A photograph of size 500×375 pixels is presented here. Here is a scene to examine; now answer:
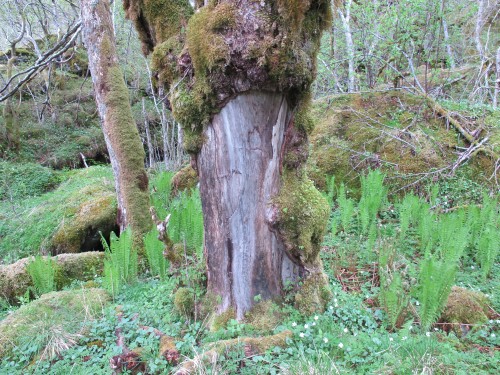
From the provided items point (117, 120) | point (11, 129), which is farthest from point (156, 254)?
point (11, 129)

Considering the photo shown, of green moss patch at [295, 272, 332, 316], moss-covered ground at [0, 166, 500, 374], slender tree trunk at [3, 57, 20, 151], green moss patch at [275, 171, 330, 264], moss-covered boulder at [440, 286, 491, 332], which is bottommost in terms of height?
moss-covered boulder at [440, 286, 491, 332]

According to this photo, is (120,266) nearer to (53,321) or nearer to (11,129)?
(53,321)

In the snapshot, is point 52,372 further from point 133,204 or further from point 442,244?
point 442,244

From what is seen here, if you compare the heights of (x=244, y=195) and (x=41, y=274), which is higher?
(x=244, y=195)

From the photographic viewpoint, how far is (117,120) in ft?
14.9

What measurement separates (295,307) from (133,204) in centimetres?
278

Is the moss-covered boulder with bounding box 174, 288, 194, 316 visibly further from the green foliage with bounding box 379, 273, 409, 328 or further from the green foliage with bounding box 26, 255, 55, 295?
the green foliage with bounding box 26, 255, 55, 295

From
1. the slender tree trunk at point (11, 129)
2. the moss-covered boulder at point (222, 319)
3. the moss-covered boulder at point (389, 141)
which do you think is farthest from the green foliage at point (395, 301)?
the slender tree trunk at point (11, 129)

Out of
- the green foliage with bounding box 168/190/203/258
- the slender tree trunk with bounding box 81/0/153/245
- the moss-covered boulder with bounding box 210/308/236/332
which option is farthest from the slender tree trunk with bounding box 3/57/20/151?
the moss-covered boulder with bounding box 210/308/236/332

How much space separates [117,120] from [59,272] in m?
1.93

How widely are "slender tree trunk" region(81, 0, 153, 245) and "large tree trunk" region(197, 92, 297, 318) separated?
7.45ft

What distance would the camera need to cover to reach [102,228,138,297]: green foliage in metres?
3.24

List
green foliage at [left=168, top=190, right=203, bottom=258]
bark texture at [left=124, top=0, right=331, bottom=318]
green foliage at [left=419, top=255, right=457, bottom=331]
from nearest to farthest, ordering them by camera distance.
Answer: bark texture at [left=124, top=0, right=331, bottom=318]
green foliage at [left=419, top=255, right=457, bottom=331]
green foliage at [left=168, top=190, right=203, bottom=258]

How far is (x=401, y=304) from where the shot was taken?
2.41 metres
